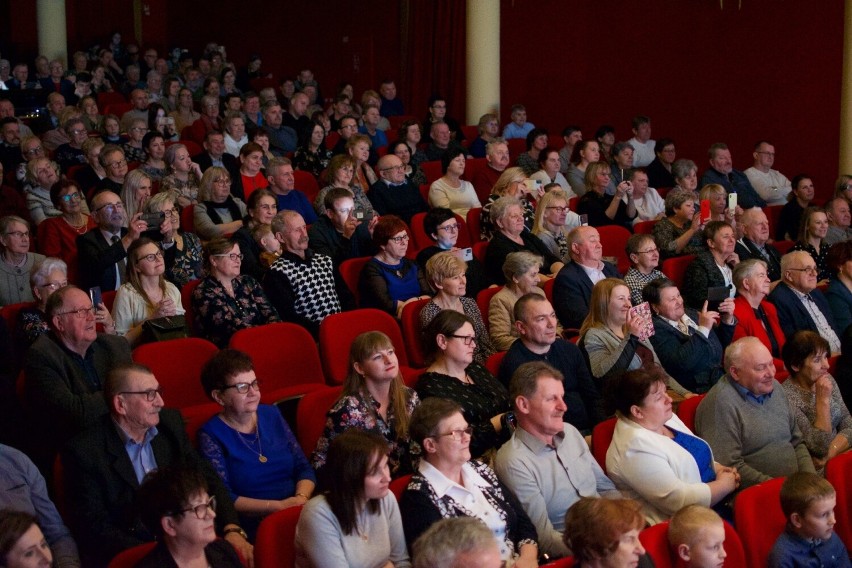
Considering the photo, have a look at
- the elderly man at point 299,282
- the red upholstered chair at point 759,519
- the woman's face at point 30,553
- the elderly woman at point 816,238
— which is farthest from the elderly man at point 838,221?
the woman's face at point 30,553

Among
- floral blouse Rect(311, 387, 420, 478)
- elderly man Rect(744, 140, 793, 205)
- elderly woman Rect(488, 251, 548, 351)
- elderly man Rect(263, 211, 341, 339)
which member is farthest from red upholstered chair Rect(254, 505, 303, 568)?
elderly man Rect(744, 140, 793, 205)

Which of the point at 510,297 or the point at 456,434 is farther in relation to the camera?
the point at 510,297

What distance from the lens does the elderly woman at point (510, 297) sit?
14.8 feet

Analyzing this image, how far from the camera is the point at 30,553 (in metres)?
2.39

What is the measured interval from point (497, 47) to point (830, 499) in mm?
6624

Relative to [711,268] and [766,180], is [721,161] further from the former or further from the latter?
[711,268]

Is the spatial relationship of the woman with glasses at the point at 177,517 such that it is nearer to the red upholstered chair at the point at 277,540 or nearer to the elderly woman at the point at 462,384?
the red upholstered chair at the point at 277,540

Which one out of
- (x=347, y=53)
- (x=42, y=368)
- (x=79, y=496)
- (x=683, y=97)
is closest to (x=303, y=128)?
(x=683, y=97)

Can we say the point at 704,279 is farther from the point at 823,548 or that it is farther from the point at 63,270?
the point at 63,270

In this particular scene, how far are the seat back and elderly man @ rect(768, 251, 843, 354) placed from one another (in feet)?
6.21

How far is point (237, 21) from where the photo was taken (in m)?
14.2

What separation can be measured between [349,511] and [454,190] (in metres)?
4.08

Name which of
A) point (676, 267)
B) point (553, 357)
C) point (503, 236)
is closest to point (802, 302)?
point (676, 267)

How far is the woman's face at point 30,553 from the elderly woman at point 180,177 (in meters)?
3.81
